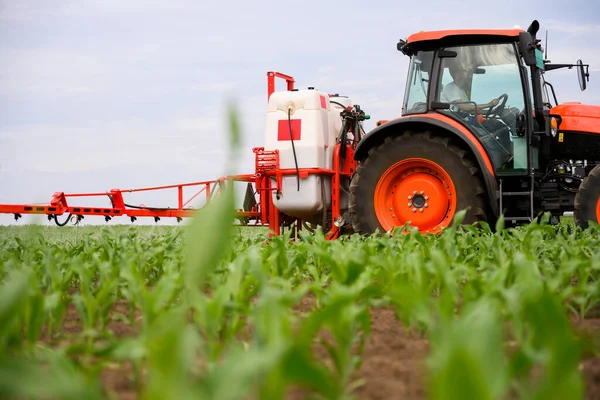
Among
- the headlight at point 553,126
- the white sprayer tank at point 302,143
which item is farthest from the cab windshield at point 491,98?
the white sprayer tank at point 302,143

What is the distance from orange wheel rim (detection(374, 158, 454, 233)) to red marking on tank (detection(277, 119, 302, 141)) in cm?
137

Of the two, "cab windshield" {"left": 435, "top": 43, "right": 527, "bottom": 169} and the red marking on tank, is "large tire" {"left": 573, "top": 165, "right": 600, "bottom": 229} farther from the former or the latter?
the red marking on tank

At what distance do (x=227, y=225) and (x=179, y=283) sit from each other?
1.91m

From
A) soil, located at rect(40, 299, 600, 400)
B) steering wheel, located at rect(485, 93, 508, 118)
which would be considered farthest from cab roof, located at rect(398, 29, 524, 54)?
soil, located at rect(40, 299, 600, 400)

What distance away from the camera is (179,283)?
97.0 inches

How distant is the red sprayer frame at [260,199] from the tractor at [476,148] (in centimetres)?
90

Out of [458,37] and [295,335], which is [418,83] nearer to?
[458,37]

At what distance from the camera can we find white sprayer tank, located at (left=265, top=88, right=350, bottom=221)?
7.49m

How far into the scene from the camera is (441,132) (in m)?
6.45

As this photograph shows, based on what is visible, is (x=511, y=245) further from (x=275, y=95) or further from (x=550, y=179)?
(x=275, y=95)

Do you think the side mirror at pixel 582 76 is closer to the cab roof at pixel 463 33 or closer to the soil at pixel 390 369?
the cab roof at pixel 463 33

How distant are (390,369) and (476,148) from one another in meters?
4.53

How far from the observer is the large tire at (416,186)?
624 centimetres

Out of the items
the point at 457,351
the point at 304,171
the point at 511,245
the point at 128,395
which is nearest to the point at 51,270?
the point at 128,395
